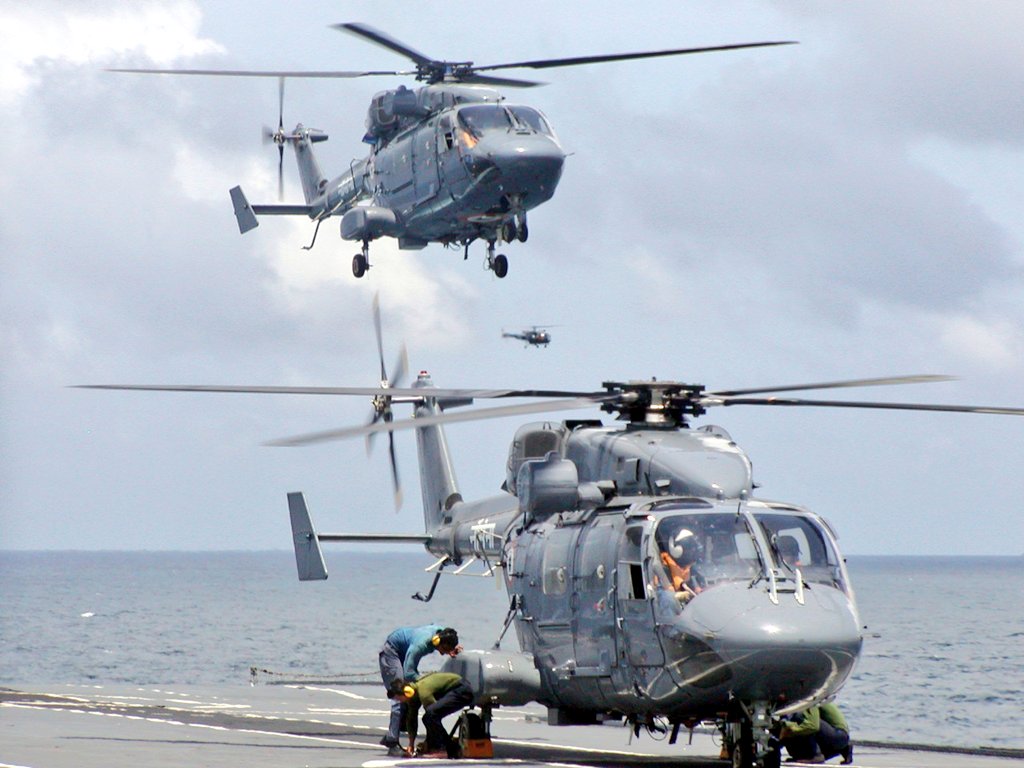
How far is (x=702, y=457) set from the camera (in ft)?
52.4

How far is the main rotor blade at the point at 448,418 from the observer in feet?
39.8

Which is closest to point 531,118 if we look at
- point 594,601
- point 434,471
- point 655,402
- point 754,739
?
point 434,471

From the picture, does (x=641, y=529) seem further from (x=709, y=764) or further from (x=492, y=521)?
(x=492, y=521)

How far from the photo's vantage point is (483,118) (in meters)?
28.1

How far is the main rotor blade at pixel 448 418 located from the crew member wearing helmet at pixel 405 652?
121 inches

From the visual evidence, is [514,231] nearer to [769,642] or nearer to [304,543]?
[304,543]

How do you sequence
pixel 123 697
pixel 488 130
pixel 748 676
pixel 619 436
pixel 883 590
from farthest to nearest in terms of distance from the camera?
pixel 883 590, pixel 488 130, pixel 123 697, pixel 619 436, pixel 748 676

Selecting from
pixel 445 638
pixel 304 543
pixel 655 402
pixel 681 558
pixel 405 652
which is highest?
pixel 655 402

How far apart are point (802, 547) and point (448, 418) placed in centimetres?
342

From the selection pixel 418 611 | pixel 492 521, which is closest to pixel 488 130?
pixel 492 521

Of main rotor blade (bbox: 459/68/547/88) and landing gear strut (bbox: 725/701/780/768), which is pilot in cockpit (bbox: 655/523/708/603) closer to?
landing gear strut (bbox: 725/701/780/768)

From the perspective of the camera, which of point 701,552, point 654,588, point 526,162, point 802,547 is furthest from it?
point 526,162

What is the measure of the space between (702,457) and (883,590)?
489ft

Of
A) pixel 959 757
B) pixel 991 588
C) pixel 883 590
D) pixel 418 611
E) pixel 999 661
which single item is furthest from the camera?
pixel 991 588
